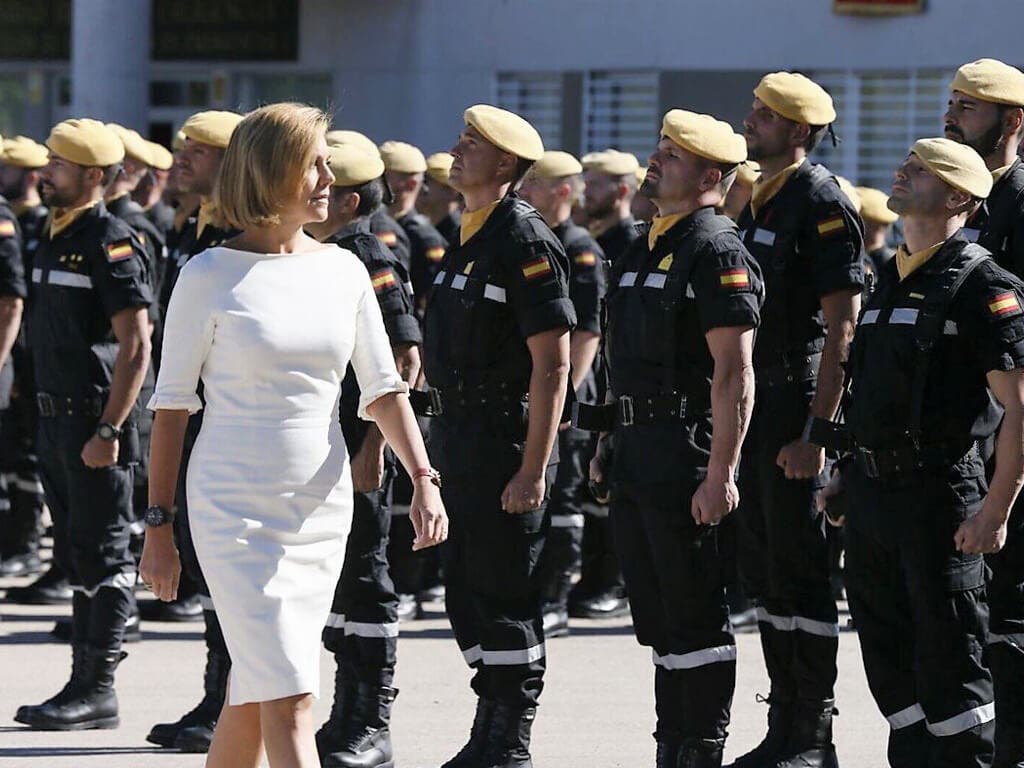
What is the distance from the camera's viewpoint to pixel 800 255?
6895 millimetres

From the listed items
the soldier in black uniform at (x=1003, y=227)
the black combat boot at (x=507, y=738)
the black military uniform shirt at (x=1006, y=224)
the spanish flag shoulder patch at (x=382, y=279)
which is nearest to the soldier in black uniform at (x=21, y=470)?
the spanish flag shoulder patch at (x=382, y=279)

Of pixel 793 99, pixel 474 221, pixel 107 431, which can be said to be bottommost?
pixel 107 431

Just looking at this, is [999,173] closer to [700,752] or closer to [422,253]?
[700,752]

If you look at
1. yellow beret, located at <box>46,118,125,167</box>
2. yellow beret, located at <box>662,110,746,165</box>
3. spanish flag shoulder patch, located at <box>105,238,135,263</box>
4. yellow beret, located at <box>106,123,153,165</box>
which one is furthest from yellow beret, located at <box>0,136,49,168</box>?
yellow beret, located at <box>662,110,746,165</box>

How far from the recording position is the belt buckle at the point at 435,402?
680cm

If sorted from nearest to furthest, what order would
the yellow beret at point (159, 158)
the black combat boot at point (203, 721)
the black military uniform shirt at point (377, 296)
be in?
the black military uniform shirt at point (377, 296), the black combat boot at point (203, 721), the yellow beret at point (159, 158)

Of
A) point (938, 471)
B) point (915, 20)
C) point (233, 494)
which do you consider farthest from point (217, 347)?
point (915, 20)

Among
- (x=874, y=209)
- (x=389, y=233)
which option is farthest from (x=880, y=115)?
(x=389, y=233)

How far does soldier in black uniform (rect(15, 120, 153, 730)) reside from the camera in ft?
24.4

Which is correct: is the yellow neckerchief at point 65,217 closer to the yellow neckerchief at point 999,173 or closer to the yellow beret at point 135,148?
the yellow beret at point 135,148

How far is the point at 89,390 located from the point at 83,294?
1.24 ft

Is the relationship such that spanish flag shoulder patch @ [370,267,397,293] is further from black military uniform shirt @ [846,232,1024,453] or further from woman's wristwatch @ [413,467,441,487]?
woman's wristwatch @ [413,467,441,487]

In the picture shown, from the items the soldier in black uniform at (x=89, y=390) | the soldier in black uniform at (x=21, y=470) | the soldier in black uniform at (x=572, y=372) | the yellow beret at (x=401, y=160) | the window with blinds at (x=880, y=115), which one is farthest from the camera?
the window with blinds at (x=880, y=115)

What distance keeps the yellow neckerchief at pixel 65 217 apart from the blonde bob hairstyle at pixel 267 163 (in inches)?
123
